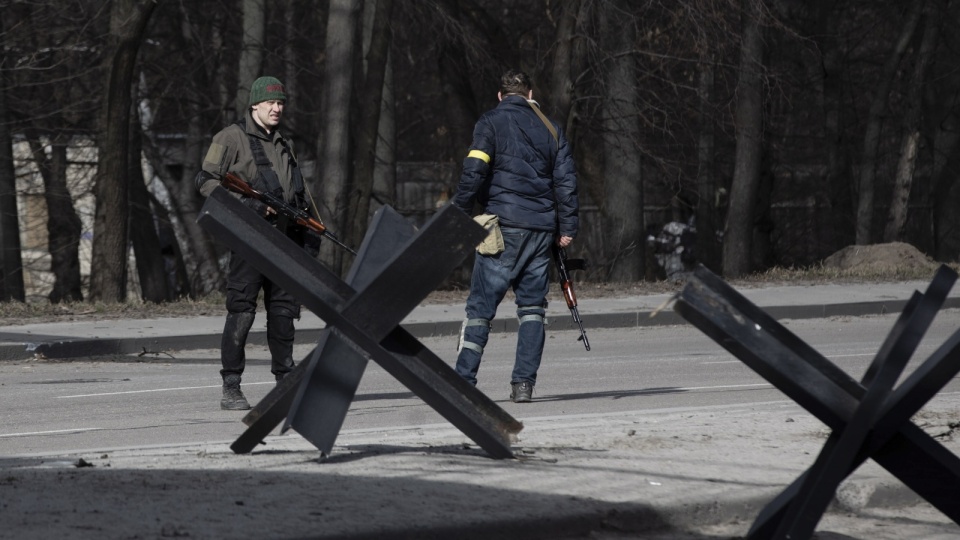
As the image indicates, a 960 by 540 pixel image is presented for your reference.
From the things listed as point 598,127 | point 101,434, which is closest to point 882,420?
point 101,434

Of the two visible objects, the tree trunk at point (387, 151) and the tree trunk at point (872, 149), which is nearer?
the tree trunk at point (387, 151)

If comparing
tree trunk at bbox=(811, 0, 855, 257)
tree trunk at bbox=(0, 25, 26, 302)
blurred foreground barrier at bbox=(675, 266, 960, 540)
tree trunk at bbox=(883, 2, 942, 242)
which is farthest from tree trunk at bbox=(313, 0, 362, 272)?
blurred foreground barrier at bbox=(675, 266, 960, 540)

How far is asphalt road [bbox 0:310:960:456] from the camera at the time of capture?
8484mm

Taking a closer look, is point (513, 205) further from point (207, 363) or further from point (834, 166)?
point (834, 166)

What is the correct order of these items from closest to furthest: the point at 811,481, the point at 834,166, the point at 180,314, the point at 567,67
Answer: the point at 811,481 → the point at 180,314 → the point at 567,67 → the point at 834,166

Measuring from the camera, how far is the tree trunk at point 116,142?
62.1 feet

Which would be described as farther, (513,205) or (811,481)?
(513,205)

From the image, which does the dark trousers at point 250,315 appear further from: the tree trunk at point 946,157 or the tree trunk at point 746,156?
the tree trunk at point 946,157

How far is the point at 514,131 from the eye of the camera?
8.91 metres

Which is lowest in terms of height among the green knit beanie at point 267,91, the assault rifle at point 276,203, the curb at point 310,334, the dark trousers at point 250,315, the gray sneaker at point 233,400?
the curb at point 310,334

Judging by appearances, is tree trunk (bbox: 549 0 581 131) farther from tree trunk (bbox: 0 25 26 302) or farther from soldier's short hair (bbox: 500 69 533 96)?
soldier's short hair (bbox: 500 69 533 96)

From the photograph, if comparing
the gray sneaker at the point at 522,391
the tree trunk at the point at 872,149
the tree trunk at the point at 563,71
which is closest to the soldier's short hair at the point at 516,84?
the gray sneaker at the point at 522,391

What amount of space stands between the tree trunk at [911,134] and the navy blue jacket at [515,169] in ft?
68.7

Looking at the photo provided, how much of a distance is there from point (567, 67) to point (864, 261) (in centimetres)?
548
